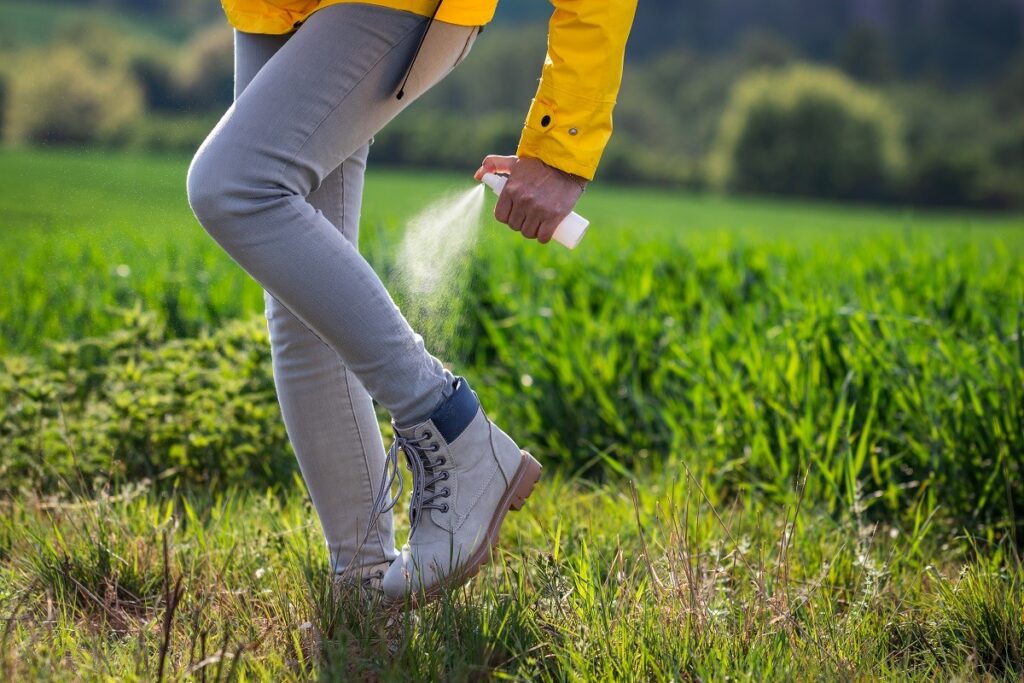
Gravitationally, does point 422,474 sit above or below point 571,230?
below

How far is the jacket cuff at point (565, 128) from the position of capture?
1.71m

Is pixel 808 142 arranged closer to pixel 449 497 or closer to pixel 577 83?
pixel 577 83

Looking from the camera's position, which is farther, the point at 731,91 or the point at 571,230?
the point at 731,91

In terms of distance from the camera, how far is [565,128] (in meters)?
1.71

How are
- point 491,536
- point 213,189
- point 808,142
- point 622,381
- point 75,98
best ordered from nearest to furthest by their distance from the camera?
point 213,189 → point 491,536 → point 622,381 → point 75,98 → point 808,142

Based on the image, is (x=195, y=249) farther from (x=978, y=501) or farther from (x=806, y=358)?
(x=978, y=501)

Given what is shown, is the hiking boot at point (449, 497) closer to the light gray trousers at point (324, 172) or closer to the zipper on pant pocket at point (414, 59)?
the light gray trousers at point (324, 172)

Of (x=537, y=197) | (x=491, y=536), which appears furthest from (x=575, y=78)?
(x=491, y=536)

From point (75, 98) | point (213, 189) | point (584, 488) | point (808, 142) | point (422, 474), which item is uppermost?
point (213, 189)

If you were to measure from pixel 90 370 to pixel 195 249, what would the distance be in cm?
310

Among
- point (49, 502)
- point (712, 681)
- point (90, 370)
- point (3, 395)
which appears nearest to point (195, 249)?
point (90, 370)

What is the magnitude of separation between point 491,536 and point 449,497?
0.12 meters

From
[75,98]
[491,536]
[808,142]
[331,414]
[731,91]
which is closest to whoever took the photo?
[491,536]

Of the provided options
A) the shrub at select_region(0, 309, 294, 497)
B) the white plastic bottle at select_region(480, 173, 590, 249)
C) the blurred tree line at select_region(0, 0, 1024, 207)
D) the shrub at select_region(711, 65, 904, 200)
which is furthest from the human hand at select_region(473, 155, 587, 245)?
the shrub at select_region(711, 65, 904, 200)
